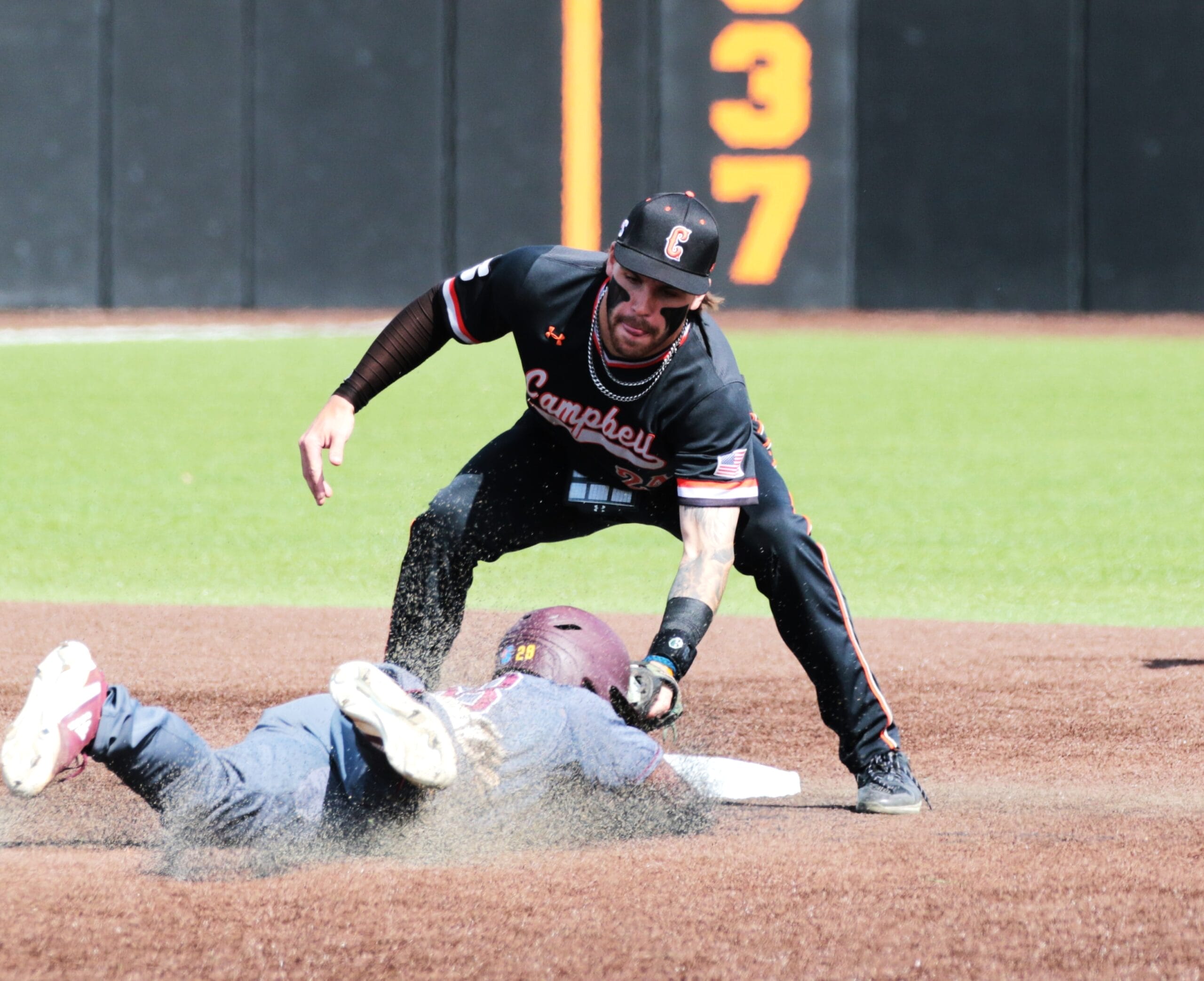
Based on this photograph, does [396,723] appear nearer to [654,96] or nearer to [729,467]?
[729,467]

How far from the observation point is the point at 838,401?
14.3 meters

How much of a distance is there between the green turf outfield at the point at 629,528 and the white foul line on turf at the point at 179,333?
0.50 metres

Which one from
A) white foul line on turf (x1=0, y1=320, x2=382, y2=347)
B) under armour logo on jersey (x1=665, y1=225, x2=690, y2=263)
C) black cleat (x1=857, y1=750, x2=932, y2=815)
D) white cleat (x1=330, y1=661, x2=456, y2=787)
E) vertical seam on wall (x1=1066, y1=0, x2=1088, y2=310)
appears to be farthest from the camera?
vertical seam on wall (x1=1066, y1=0, x2=1088, y2=310)

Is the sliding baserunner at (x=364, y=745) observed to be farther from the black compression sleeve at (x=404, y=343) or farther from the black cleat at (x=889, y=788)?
the black compression sleeve at (x=404, y=343)

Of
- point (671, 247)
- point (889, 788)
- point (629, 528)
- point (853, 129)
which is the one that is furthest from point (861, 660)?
point (853, 129)

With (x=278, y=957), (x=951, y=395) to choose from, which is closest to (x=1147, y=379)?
(x=951, y=395)

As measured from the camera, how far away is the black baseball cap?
4188 millimetres

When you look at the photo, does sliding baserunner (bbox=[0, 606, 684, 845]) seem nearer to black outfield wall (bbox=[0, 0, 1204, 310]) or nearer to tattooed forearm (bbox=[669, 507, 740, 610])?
tattooed forearm (bbox=[669, 507, 740, 610])

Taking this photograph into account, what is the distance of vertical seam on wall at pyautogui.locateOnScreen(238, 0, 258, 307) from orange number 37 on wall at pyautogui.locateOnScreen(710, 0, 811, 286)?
5040mm

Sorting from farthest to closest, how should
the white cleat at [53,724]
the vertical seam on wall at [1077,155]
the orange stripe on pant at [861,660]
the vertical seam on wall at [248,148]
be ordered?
the vertical seam on wall at [248,148] → the vertical seam on wall at [1077,155] → the orange stripe on pant at [861,660] → the white cleat at [53,724]

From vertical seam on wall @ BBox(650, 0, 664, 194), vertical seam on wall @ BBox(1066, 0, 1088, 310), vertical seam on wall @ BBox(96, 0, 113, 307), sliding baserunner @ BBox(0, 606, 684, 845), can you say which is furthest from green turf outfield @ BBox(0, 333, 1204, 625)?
sliding baserunner @ BBox(0, 606, 684, 845)

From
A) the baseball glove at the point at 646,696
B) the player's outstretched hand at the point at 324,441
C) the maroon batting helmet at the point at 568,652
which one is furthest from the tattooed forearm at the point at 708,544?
the player's outstretched hand at the point at 324,441

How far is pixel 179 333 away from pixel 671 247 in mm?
14907

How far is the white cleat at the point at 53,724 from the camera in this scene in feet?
10.9
